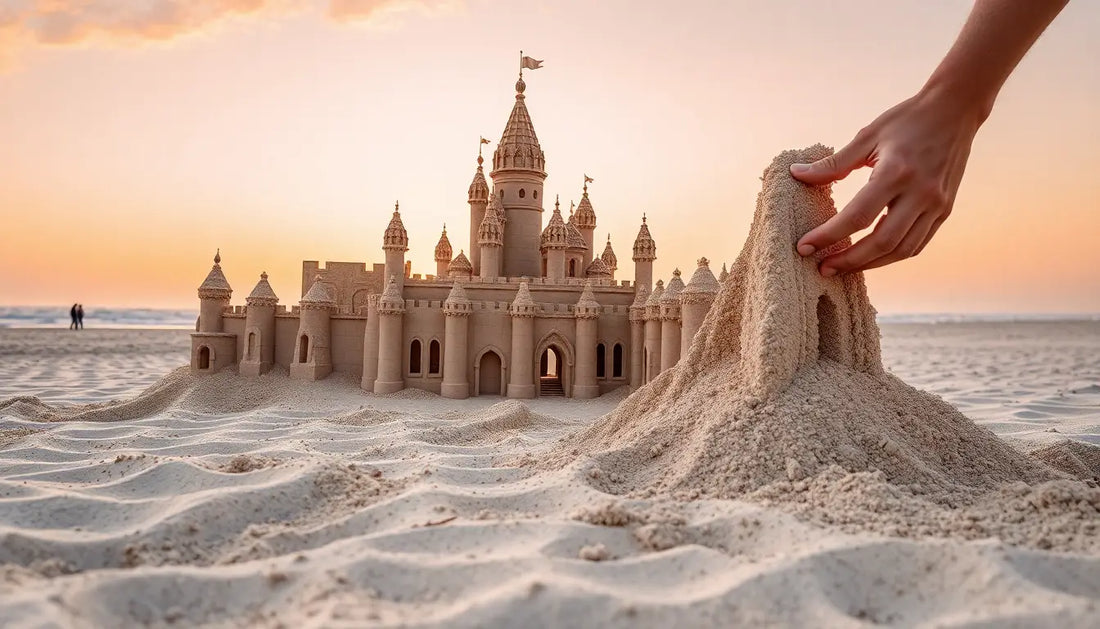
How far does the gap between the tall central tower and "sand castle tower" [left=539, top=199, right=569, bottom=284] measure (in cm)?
55

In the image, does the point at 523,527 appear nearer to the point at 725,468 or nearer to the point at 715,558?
the point at 715,558

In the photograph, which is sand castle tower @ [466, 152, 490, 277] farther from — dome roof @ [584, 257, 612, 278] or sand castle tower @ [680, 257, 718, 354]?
sand castle tower @ [680, 257, 718, 354]

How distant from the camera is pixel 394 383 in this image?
53.8ft

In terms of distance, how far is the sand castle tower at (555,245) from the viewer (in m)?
20.0

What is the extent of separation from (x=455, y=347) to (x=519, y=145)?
25.0 feet

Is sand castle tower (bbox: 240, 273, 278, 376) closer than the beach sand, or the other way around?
the beach sand

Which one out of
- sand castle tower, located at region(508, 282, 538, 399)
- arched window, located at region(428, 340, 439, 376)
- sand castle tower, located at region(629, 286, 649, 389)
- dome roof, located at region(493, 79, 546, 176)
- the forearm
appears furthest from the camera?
dome roof, located at region(493, 79, 546, 176)

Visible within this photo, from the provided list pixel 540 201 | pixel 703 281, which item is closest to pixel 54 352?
pixel 540 201

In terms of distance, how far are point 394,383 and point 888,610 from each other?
14.5 m

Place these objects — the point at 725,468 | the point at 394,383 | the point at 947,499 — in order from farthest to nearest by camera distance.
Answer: the point at 394,383 < the point at 725,468 < the point at 947,499

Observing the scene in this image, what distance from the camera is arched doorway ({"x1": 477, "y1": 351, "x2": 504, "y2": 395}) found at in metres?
17.2

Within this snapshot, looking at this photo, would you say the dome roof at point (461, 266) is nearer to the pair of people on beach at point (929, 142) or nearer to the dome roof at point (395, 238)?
the dome roof at point (395, 238)

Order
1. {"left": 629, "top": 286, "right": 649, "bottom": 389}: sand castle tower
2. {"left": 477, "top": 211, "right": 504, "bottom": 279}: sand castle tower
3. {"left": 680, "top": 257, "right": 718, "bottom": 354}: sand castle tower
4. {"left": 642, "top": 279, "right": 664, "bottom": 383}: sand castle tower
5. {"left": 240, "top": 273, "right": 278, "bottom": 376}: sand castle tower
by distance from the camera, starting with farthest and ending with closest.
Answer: {"left": 477, "top": 211, "right": 504, "bottom": 279}: sand castle tower, {"left": 240, "top": 273, "right": 278, "bottom": 376}: sand castle tower, {"left": 629, "top": 286, "right": 649, "bottom": 389}: sand castle tower, {"left": 642, "top": 279, "right": 664, "bottom": 383}: sand castle tower, {"left": 680, "top": 257, "right": 718, "bottom": 354}: sand castle tower

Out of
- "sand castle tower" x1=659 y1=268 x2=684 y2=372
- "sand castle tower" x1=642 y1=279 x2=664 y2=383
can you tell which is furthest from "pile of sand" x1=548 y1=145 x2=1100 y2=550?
"sand castle tower" x1=642 y1=279 x2=664 y2=383
